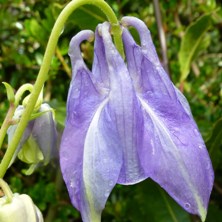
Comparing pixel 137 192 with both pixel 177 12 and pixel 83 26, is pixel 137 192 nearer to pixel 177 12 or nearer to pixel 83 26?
pixel 83 26

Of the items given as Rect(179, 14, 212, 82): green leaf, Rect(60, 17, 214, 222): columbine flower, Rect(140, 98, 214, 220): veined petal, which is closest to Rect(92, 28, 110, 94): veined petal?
Rect(60, 17, 214, 222): columbine flower

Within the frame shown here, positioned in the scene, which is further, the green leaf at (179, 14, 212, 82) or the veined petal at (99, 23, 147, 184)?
the green leaf at (179, 14, 212, 82)

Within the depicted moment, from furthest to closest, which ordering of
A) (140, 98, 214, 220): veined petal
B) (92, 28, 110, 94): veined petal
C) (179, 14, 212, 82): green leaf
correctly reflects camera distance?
1. (179, 14, 212, 82): green leaf
2. (92, 28, 110, 94): veined petal
3. (140, 98, 214, 220): veined petal

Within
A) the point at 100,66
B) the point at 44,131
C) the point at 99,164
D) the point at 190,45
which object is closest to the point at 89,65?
the point at 190,45

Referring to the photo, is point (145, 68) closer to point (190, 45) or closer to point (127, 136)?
point (127, 136)

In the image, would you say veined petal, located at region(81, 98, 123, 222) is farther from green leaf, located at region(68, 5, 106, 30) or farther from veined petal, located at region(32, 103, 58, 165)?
green leaf, located at region(68, 5, 106, 30)

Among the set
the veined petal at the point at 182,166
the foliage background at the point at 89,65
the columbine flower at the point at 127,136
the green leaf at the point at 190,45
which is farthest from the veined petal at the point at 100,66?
the green leaf at the point at 190,45
